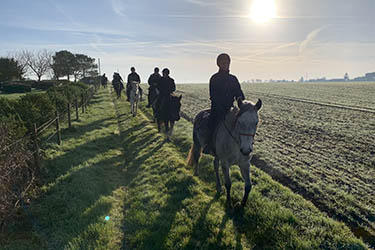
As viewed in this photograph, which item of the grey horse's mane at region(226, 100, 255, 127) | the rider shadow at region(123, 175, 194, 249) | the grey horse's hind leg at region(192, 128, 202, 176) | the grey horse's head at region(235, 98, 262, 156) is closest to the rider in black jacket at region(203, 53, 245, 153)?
the grey horse's mane at region(226, 100, 255, 127)

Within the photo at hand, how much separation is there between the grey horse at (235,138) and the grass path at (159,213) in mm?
688

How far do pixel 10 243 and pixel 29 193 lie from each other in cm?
168

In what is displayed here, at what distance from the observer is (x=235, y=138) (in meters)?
5.08

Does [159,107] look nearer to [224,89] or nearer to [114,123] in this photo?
[114,123]

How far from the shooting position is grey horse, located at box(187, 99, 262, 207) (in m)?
4.39

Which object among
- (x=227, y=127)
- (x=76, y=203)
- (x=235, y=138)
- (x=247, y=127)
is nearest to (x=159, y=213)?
(x=76, y=203)

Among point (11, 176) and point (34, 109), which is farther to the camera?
point (34, 109)

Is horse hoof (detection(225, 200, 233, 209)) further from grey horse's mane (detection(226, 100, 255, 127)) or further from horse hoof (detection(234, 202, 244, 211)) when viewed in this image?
grey horse's mane (detection(226, 100, 255, 127))

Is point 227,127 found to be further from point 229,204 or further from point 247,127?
point 229,204

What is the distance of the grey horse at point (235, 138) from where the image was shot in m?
4.39

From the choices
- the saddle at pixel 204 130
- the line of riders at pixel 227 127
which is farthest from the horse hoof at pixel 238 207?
the saddle at pixel 204 130

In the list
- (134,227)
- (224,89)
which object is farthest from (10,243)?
(224,89)

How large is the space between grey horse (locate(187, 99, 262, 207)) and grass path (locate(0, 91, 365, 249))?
0.69 m

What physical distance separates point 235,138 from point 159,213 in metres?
2.48
